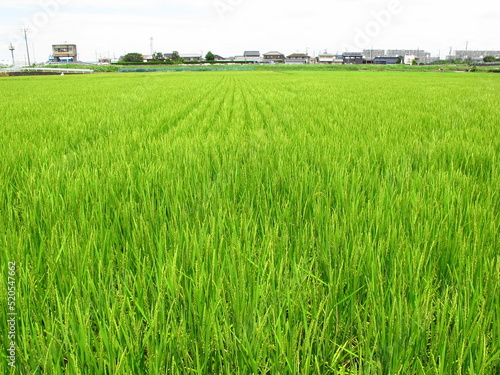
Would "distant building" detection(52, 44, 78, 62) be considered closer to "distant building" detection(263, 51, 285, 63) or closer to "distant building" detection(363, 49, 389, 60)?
"distant building" detection(263, 51, 285, 63)

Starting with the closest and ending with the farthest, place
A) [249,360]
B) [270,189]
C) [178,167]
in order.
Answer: [249,360], [270,189], [178,167]

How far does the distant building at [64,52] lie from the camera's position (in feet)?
252

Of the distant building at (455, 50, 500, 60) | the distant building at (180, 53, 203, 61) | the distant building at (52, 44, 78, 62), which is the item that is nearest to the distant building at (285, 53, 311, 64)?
the distant building at (180, 53, 203, 61)

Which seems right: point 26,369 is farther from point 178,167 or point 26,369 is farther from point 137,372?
point 178,167

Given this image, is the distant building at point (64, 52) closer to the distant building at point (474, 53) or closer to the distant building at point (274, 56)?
the distant building at point (274, 56)

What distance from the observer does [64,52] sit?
77.2 meters

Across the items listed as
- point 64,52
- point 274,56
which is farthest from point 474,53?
point 64,52

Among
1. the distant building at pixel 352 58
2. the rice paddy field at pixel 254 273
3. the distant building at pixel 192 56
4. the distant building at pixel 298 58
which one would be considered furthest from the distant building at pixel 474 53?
the rice paddy field at pixel 254 273

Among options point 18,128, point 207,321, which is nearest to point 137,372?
point 207,321

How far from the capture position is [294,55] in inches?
3730

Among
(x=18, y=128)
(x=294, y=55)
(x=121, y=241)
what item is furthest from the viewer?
(x=294, y=55)

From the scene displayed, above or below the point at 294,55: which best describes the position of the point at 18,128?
below

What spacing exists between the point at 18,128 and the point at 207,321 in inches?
154

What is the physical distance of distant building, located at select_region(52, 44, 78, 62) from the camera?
7681 centimetres
